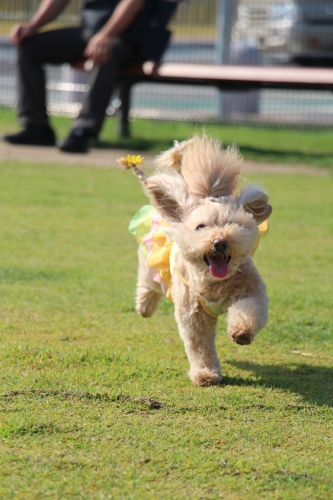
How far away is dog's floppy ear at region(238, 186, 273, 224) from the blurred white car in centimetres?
868

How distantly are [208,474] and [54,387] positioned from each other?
90 centimetres

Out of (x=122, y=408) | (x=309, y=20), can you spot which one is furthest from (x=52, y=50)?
(x=122, y=408)

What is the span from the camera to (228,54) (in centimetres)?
1209

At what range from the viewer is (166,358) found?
3.69 metres

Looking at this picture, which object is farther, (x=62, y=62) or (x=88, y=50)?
(x=62, y=62)

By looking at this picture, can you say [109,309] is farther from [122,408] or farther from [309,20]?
[309,20]

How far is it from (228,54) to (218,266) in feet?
30.9

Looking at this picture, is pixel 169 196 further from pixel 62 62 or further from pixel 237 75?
pixel 62 62

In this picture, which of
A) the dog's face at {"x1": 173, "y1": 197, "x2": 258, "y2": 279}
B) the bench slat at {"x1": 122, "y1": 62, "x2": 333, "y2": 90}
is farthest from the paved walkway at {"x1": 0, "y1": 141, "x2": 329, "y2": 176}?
the dog's face at {"x1": 173, "y1": 197, "x2": 258, "y2": 279}

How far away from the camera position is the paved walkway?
8.85 metres

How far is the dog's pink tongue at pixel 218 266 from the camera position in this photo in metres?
3.20

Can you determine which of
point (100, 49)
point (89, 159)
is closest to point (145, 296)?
point (89, 159)

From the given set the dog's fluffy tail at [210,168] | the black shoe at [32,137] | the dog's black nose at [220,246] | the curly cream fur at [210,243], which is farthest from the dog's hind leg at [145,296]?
the black shoe at [32,137]

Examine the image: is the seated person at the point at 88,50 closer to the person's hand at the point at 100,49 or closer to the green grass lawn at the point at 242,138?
the person's hand at the point at 100,49
